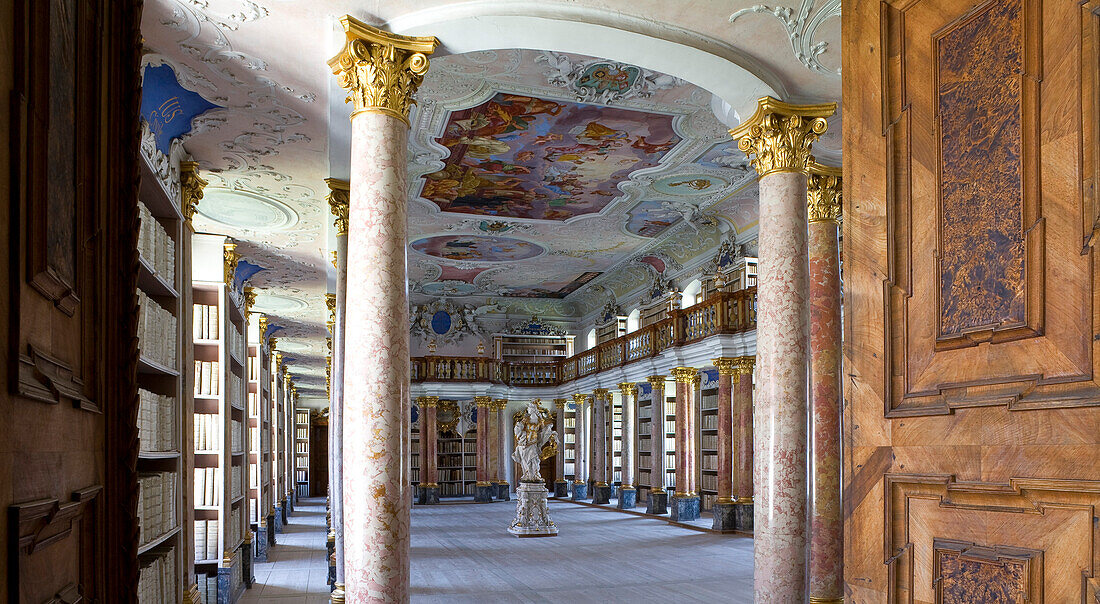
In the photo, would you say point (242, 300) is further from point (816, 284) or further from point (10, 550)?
point (10, 550)

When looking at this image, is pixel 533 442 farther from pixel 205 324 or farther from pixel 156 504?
pixel 156 504

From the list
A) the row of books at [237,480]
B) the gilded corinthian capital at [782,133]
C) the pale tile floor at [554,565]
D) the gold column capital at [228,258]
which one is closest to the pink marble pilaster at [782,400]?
the gilded corinthian capital at [782,133]

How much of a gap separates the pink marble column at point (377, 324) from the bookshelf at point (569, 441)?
951 inches

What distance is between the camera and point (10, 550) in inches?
60.2

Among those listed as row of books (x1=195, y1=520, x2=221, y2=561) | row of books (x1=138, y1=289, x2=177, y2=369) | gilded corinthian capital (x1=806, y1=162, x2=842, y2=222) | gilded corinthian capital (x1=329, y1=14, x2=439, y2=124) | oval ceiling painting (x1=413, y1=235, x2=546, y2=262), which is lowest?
row of books (x1=195, y1=520, x2=221, y2=561)

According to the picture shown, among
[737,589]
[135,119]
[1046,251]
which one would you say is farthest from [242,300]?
[1046,251]

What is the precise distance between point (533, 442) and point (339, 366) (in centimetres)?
822

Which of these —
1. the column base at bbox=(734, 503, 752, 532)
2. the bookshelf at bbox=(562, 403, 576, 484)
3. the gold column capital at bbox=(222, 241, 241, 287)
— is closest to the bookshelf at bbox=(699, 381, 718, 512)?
the column base at bbox=(734, 503, 752, 532)

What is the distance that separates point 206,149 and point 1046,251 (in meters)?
8.41

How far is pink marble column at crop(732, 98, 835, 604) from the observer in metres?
6.43

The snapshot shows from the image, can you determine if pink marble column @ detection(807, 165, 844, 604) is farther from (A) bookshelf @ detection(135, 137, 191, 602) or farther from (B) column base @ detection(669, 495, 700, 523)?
(B) column base @ detection(669, 495, 700, 523)

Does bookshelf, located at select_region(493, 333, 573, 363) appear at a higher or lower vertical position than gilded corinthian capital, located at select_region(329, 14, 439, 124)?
lower

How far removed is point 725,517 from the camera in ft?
56.4

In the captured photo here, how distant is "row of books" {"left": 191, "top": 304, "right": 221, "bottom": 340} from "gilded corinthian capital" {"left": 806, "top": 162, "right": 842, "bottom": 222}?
6763 millimetres
